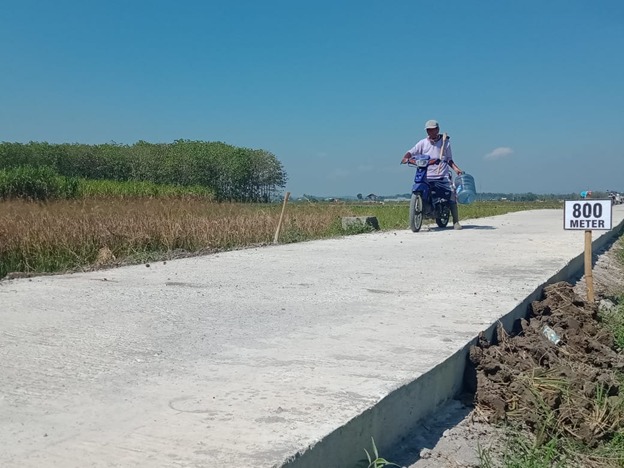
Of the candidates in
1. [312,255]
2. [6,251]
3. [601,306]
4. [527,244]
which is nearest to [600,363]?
[601,306]

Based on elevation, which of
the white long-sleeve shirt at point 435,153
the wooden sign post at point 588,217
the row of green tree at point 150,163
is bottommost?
the wooden sign post at point 588,217

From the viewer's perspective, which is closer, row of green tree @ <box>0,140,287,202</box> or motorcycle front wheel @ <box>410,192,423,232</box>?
motorcycle front wheel @ <box>410,192,423,232</box>

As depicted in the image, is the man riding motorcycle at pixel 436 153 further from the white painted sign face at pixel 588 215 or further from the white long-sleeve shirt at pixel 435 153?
the white painted sign face at pixel 588 215

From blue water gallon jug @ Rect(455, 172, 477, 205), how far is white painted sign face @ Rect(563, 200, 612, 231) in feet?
23.7

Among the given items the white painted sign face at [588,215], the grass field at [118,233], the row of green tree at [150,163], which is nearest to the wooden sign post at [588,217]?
the white painted sign face at [588,215]

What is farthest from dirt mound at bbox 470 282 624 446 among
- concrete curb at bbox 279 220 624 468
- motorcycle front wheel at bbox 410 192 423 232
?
motorcycle front wheel at bbox 410 192 423 232

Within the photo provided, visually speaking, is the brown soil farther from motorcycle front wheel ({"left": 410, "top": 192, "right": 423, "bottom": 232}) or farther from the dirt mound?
motorcycle front wheel ({"left": 410, "top": 192, "right": 423, "bottom": 232})

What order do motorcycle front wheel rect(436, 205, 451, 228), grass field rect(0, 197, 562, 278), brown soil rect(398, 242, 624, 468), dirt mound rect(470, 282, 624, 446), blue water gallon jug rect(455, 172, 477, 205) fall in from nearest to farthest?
brown soil rect(398, 242, 624, 468) < dirt mound rect(470, 282, 624, 446) < grass field rect(0, 197, 562, 278) < motorcycle front wheel rect(436, 205, 451, 228) < blue water gallon jug rect(455, 172, 477, 205)

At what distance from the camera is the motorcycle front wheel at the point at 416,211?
1122cm

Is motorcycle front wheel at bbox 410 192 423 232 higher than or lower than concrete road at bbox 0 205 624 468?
higher

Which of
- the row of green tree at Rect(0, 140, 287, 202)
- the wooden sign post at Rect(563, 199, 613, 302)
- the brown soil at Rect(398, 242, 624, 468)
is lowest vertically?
the brown soil at Rect(398, 242, 624, 468)

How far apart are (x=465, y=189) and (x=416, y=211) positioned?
2.48 meters

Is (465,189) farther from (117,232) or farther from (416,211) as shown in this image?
(117,232)

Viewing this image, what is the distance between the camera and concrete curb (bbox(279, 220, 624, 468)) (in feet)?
7.01
